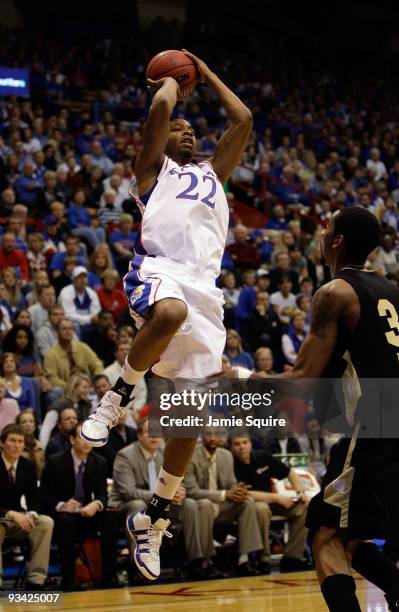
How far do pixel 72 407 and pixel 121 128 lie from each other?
9.45m

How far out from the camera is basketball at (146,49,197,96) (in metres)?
5.48

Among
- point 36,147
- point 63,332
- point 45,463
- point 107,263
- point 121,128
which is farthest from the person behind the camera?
point 121,128

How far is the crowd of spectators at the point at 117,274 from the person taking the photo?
8.52 meters

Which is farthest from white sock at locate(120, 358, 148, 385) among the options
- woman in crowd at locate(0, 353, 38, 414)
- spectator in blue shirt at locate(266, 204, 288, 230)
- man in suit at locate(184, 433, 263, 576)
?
spectator in blue shirt at locate(266, 204, 288, 230)

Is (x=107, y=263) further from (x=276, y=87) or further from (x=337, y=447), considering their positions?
(x=276, y=87)

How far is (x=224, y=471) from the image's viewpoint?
9219 mm

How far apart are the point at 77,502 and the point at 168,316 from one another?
12.8 feet

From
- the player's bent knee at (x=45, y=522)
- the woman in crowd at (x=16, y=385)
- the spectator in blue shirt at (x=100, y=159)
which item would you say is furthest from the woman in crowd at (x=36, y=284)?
the spectator in blue shirt at (x=100, y=159)

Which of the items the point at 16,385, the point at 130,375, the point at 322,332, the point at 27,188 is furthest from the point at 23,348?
the point at 322,332

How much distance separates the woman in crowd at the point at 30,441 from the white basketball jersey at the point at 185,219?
3.93m

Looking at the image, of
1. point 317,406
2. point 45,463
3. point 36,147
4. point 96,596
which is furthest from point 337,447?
point 36,147

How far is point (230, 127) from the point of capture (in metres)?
5.64

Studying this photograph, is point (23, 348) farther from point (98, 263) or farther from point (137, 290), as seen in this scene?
point (137, 290)

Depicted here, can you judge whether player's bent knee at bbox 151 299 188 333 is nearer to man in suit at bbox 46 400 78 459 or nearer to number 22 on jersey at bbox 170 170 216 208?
number 22 on jersey at bbox 170 170 216 208
